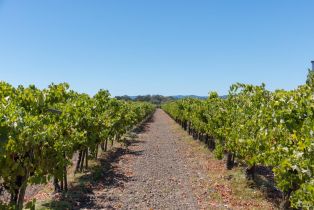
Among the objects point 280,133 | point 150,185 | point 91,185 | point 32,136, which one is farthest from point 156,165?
point 32,136

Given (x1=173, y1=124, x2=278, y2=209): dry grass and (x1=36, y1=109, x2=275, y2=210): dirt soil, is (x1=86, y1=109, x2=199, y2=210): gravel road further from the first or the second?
(x1=173, y1=124, x2=278, y2=209): dry grass

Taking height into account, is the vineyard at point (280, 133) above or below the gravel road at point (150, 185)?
above

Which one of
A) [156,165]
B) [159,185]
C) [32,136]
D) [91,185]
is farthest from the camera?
[156,165]

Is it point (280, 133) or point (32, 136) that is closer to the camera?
point (32, 136)

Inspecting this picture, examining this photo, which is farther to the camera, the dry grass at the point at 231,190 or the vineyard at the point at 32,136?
the dry grass at the point at 231,190

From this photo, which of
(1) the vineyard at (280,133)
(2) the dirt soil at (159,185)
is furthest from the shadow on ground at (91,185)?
(1) the vineyard at (280,133)

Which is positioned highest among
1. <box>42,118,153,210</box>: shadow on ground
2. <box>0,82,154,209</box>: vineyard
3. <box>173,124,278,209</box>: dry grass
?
<box>0,82,154,209</box>: vineyard

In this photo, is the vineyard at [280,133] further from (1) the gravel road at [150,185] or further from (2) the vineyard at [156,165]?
(1) the gravel road at [150,185]

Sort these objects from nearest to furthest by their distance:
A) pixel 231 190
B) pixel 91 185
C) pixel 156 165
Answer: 1. pixel 231 190
2. pixel 91 185
3. pixel 156 165

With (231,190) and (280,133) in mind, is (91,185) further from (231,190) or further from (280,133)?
(280,133)

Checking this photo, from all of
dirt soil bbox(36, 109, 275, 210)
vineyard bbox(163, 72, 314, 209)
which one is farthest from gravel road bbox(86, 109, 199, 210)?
vineyard bbox(163, 72, 314, 209)

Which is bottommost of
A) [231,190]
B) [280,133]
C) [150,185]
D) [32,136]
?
[150,185]

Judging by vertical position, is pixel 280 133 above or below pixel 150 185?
above

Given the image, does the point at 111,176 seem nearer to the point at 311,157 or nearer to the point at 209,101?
the point at 209,101
